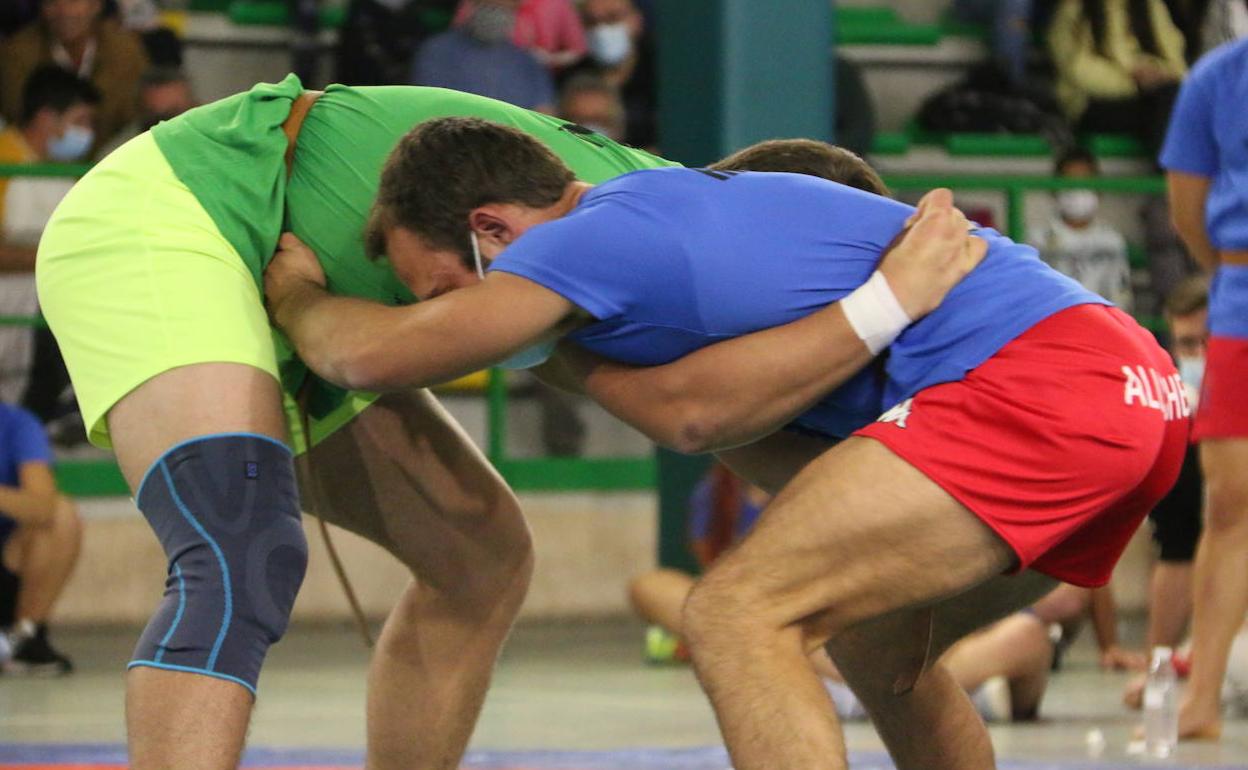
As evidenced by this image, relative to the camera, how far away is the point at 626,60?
9945 mm

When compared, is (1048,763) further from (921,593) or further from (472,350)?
(472,350)

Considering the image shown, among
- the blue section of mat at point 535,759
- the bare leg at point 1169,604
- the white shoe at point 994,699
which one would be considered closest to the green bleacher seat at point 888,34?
the bare leg at point 1169,604

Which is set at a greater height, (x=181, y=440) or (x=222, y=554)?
(x=181, y=440)

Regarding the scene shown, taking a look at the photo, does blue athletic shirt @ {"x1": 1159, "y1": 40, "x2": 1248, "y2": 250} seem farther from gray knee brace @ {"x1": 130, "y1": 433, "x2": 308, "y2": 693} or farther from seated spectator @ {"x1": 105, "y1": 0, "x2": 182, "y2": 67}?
seated spectator @ {"x1": 105, "y1": 0, "x2": 182, "y2": 67}

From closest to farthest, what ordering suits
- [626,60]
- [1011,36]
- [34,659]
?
[34,659] → [626,60] → [1011,36]

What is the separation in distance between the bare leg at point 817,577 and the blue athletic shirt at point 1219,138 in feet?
7.74

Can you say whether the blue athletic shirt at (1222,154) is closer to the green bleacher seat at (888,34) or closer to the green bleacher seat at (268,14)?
the green bleacher seat at (268,14)

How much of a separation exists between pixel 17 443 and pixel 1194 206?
410 cm

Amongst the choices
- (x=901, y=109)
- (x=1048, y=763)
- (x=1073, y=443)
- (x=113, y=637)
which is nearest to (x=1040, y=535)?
(x=1073, y=443)

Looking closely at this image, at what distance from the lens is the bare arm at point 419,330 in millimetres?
2914

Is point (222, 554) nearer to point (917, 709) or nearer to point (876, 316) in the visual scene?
point (876, 316)

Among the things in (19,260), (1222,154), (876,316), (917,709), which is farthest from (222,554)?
(19,260)

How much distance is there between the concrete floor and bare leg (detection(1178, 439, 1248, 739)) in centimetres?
21

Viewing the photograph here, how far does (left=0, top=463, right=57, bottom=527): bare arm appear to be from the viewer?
23.8ft
